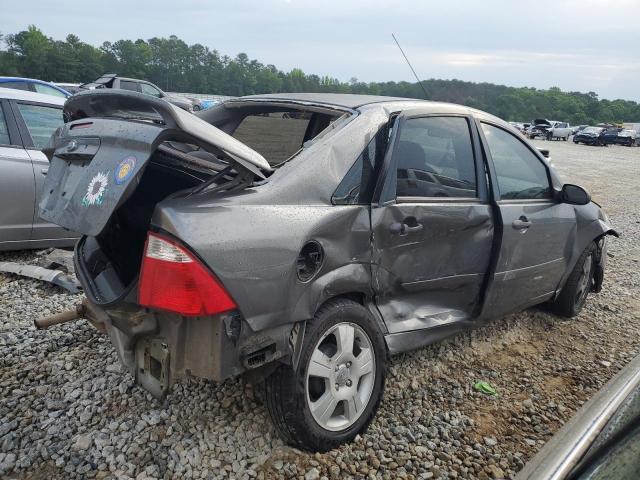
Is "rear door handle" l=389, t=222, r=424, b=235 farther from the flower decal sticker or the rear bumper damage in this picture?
the flower decal sticker

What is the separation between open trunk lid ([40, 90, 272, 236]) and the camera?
205 centimetres

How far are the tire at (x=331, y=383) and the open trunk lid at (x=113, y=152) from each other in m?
0.78

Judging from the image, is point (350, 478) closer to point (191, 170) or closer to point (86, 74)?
point (191, 170)

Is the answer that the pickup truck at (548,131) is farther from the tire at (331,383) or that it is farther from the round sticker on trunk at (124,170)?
the round sticker on trunk at (124,170)

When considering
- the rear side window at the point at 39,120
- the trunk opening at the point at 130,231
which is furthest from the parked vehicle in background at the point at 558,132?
the trunk opening at the point at 130,231

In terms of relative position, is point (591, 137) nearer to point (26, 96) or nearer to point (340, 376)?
point (26, 96)

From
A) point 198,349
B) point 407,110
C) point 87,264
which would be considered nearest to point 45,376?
point 87,264

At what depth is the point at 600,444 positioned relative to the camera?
1511 millimetres

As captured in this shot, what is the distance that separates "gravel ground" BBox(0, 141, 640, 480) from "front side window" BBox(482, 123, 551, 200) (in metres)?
1.11

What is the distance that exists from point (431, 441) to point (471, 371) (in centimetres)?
89

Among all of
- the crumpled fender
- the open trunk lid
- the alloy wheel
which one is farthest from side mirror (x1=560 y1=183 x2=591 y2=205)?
the open trunk lid

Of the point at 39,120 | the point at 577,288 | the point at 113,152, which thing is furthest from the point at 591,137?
the point at 113,152

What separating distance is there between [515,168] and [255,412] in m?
2.37

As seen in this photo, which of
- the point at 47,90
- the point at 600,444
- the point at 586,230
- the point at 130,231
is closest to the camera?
the point at 600,444
